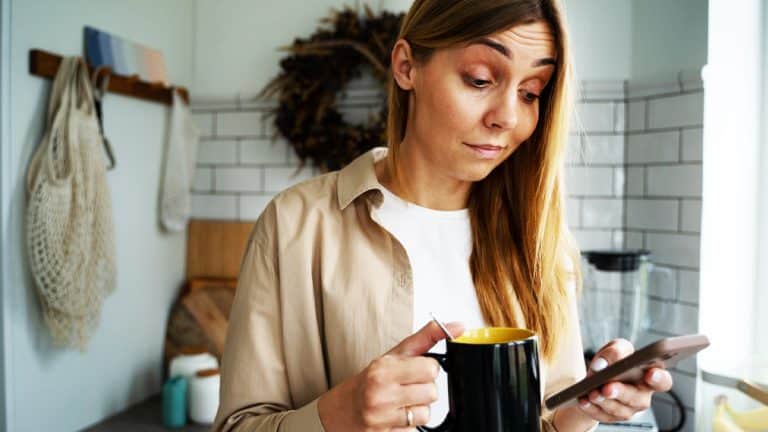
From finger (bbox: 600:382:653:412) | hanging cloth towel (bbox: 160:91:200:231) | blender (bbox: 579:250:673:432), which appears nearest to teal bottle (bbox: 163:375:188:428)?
hanging cloth towel (bbox: 160:91:200:231)

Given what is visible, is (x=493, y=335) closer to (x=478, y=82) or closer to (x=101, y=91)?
Answer: (x=478, y=82)

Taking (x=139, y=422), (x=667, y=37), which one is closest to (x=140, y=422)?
(x=139, y=422)

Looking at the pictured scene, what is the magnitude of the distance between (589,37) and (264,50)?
1.04 metres

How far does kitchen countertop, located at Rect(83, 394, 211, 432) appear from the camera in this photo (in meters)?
1.80

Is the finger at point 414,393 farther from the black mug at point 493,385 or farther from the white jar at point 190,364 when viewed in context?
the white jar at point 190,364

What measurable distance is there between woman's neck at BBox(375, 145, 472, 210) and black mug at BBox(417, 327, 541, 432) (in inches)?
13.1

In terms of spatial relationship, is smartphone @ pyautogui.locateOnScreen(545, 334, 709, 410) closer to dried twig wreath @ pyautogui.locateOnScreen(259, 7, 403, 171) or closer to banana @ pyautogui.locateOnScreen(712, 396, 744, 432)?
banana @ pyautogui.locateOnScreen(712, 396, 744, 432)

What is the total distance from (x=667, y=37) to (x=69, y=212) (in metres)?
1.52

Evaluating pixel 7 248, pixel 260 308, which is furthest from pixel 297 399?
pixel 7 248

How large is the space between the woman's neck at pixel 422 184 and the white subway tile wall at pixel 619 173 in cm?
46

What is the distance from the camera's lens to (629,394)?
0.67m

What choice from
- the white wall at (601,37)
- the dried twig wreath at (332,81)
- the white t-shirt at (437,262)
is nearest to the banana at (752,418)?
the white t-shirt at (437,262)

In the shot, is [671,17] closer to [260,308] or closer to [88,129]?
[260,308]

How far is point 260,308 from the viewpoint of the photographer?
0.81 m
